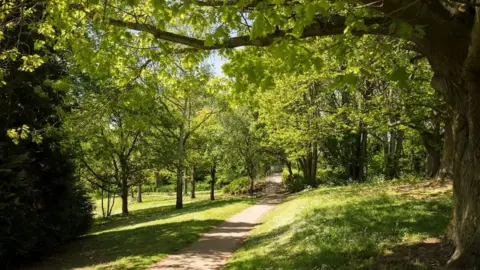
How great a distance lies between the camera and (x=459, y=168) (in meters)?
6.46

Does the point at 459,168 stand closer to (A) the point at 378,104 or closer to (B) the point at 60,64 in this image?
(A) the point at 378,104

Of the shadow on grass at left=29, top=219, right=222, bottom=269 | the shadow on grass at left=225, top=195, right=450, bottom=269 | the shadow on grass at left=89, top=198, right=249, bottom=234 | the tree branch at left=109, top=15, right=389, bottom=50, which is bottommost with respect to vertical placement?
the shadow on grass at left=89, top=198, right=249, bottom=234

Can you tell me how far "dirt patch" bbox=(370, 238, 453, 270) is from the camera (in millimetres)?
6676

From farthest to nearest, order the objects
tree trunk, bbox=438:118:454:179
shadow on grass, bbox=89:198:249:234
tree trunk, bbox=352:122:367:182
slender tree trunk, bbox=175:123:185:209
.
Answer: tree trunk, bbox=352:122:367:182 < slender tree trunk, bbox=175:123:185:209 < shadow on grass, bbox=89:198:249:234 < tree trunk, bbox=438:118:454:179

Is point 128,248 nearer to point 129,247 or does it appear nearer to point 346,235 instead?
point 129,247

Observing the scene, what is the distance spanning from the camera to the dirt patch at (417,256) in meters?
6.68

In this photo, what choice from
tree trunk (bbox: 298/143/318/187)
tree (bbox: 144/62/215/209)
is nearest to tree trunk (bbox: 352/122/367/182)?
tree trunk (bbox: 298/143/318/187)

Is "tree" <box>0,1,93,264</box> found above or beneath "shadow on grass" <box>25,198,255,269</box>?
above

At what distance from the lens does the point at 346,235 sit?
398 inches

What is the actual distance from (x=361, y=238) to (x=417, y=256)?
232cm

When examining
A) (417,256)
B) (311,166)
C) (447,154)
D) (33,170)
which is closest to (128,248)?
(33,170)

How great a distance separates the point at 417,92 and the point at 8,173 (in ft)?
55.9

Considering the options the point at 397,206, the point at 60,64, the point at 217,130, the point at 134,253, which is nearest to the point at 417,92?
the point at 397,206

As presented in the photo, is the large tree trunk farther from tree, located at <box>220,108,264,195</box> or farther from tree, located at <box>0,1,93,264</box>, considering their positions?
tree, located at <box>220,108,264,195</box>
